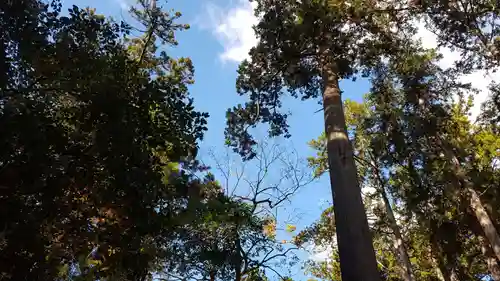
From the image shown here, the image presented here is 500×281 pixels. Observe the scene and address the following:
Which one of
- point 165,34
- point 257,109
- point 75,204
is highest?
point 165,34

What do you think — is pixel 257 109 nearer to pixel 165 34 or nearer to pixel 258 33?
pixel 258 33

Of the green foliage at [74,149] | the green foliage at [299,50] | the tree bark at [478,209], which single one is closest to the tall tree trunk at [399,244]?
the tree bark at [478,209]

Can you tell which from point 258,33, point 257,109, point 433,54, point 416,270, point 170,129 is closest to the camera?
point 170,129

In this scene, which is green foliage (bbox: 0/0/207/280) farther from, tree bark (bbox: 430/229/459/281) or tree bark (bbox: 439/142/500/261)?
tree bark (bbox: 430/229/459/281)

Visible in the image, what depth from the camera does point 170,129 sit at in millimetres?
5719

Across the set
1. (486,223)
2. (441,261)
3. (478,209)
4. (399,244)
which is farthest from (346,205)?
(441,261)

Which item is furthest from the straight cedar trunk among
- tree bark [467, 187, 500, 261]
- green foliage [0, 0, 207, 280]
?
tree bark [467, 187, 500, 261]

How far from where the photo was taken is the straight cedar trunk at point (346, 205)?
3469mm

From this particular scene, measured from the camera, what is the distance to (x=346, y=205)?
159 inches

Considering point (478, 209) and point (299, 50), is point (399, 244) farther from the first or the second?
point (299, 50)

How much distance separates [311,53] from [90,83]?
3710 millimetres

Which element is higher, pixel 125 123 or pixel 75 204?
pixel 125 123

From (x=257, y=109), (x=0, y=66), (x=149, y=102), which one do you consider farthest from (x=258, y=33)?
(x=0, y=66)

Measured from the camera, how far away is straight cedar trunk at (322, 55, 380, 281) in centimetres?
347
